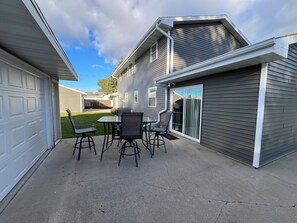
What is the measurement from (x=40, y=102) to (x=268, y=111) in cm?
528

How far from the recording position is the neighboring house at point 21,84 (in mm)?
1377

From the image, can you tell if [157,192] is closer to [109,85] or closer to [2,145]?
[2,145]

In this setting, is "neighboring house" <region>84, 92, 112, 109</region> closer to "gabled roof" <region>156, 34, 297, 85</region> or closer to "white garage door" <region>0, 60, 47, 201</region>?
"white garage door" <region>0, 60, 47, 201</region>

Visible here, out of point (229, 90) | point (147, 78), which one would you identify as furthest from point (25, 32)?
point (147, 78)

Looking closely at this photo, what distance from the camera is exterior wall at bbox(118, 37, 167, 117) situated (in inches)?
263

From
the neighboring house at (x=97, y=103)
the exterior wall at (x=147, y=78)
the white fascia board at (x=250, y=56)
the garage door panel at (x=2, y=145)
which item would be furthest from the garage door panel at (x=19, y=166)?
the neighboring house at (x=97, y=103)

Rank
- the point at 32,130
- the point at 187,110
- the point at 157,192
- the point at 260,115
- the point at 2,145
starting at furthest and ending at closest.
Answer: the point at 187,110 < the point at 32,130 < the point at 260,115 < the point at 157,192 < the point at 2,145

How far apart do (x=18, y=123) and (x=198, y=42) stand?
714 centimetres

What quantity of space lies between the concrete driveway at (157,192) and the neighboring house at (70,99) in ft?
54.5

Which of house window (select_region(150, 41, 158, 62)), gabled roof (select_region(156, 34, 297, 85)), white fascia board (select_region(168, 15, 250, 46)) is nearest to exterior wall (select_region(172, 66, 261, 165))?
gabled roof (select_region(156, 34, 297, 85))

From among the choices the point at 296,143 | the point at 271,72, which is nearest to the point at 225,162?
the point at 271,72

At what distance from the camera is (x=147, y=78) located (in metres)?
8.39

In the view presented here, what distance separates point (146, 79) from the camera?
8.53 m

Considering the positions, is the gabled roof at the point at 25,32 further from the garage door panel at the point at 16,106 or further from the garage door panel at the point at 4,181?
the garage door panel at the point at 4,181
